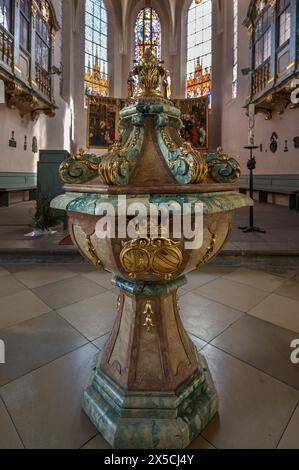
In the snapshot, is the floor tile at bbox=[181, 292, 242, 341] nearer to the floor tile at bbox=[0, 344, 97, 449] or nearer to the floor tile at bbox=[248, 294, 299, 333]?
the floor tile at bbox=[248, 294, 299, 333]

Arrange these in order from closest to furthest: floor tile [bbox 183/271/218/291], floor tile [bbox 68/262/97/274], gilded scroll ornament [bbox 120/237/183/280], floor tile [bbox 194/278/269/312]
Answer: gilded scroll ornament [bbox 120/237/183/280], floor tile [bbox 194/278/269/312], floor tile [bbox 183/271/218/291], floor tile [bbox 68/262/97/274]

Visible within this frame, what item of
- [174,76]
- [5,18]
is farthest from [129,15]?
[5,18]

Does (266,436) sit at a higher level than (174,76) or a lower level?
lower

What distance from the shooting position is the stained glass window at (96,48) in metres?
12.9

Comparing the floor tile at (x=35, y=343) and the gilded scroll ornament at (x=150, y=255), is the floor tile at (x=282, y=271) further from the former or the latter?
the gilded scroll ornament at (x=150, y=255)

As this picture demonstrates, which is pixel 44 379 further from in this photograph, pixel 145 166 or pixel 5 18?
pixel 5 18

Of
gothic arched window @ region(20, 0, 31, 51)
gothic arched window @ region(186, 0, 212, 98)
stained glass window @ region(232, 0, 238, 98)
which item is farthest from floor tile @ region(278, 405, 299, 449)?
Answer: gothic arched window @ region(186, 0, 212, 98)

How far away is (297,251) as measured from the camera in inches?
125

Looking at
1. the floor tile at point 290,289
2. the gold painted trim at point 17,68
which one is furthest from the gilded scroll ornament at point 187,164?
the gold painted trim at point 17,68

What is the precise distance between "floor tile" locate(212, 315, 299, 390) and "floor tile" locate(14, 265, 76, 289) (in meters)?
1.73

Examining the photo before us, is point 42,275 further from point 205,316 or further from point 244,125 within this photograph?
point 244,125

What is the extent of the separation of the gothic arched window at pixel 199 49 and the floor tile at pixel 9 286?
1302 cm

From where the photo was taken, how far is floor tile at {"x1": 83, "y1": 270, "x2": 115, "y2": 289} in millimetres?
2587
